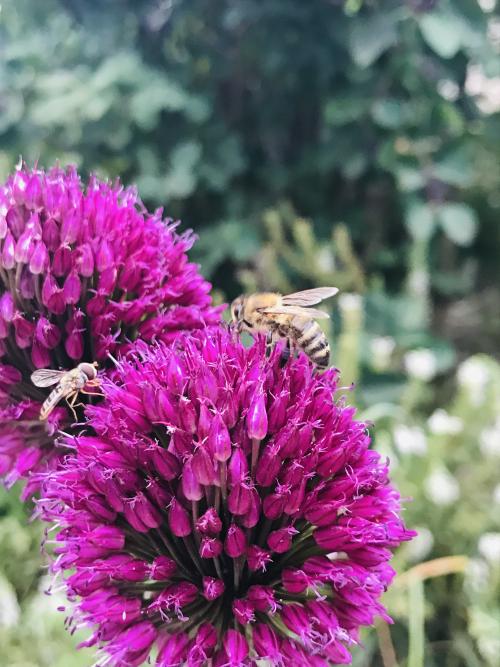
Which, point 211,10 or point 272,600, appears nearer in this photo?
point 272,600

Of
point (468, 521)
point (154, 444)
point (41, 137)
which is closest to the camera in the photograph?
point (154, 444)

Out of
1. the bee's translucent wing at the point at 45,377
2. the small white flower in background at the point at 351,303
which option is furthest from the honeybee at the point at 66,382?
the small white flower in background at the point at 351,303

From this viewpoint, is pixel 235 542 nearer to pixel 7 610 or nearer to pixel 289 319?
pixel 289 319

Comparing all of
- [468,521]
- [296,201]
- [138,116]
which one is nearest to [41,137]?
[138,116]

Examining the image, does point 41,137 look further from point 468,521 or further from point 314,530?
point 314,530

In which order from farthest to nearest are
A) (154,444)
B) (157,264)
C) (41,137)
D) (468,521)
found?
(41,137) → (468,521) → (157,264) → (154,444)

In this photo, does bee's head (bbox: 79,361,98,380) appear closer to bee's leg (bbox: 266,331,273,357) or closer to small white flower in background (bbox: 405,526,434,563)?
bee's leg (bbox: 266,331,273,357)

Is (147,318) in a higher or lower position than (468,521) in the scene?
higher

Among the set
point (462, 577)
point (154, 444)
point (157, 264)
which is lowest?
point (462, 577)
